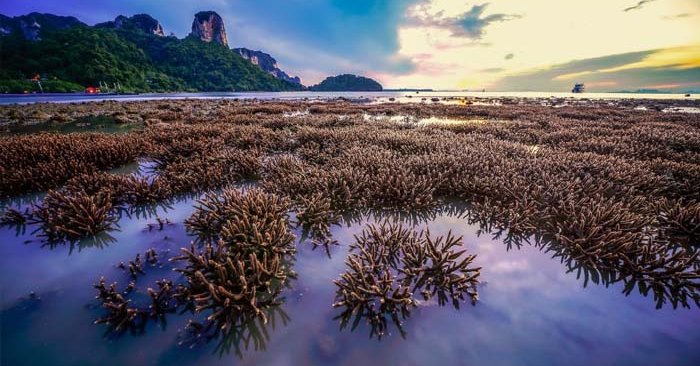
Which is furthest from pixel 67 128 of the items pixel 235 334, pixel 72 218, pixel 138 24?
pixel 138 24

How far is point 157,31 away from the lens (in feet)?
587

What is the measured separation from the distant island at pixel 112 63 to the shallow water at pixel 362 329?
97866 mm

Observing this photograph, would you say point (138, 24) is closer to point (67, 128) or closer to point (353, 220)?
point (67, 128)

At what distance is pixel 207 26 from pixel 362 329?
9888 inches

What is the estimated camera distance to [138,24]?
17112 cm

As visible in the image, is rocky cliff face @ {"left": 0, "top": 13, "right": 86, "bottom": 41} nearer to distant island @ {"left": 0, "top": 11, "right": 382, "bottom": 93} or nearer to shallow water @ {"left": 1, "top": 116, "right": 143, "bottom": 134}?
distant island @ {"left": 0, "top": 11, "right": 382, "bottom": 93}

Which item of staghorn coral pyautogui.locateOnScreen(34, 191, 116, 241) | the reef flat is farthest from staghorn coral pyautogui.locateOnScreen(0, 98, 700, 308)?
staghorn coral pyautogui.locateOnScreen(34, 191, 116, 241)

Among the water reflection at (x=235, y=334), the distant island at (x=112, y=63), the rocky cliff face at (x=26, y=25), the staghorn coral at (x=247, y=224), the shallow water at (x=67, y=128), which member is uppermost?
the rocky cliff face at (x=26, y=25)

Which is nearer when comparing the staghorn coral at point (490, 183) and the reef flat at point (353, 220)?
the reef flat at point (353, 220)

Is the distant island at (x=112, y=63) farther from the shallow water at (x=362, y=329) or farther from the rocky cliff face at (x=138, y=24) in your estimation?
the shallow water at (x=362, y=329)

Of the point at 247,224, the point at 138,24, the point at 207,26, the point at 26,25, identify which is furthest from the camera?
the point at 207,26

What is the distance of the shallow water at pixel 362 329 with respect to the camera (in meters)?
1.98

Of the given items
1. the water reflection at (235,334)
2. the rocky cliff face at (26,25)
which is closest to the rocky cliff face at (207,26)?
the rocky cliff face at (26,25)

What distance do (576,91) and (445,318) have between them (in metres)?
213
